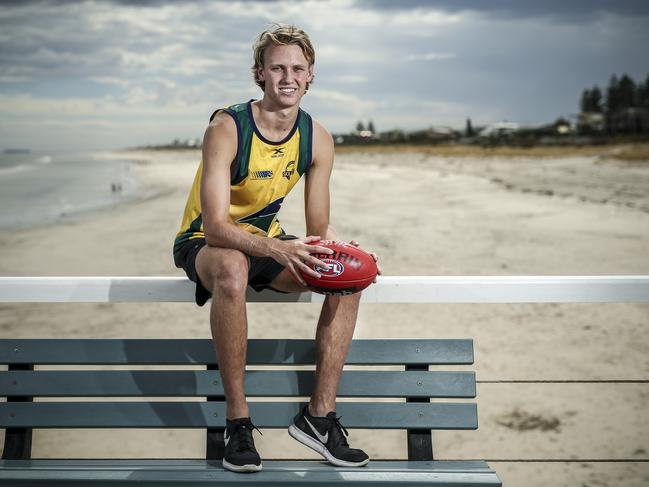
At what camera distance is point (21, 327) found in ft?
35.7

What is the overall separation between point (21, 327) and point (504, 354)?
23.2ft

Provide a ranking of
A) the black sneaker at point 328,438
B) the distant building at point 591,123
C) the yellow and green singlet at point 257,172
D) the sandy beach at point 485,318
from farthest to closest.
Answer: the distant building at point 591,123 < the sandy beach at point 485,318 < the yellow and green singlet at point 257,172 < the black sneaker at point 328,438

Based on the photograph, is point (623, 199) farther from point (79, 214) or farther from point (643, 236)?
point (79, 214)

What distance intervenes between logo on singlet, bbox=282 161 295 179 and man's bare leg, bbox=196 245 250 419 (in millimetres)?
431

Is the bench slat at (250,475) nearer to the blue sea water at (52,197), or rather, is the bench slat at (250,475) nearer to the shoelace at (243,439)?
the shoelace at (243,439)

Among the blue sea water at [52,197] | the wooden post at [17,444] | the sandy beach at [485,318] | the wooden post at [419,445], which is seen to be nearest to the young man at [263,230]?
the wooden post at [419,445]

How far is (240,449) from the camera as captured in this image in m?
2.39

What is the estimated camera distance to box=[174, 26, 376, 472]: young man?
2389 mm

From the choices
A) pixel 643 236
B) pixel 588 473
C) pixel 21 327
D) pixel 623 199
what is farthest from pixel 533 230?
pixel 588 473

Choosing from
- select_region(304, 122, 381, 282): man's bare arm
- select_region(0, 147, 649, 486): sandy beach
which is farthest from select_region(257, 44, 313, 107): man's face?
select_region(0, 147, 649, 486): sandy beach

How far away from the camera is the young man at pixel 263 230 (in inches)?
94.0

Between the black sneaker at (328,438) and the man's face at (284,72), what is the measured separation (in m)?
1.13

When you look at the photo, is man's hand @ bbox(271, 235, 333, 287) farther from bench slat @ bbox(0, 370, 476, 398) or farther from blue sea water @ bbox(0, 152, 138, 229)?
blue sea water @ bbox(0, 152, 138, 229)

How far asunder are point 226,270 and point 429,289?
778 millimetres
